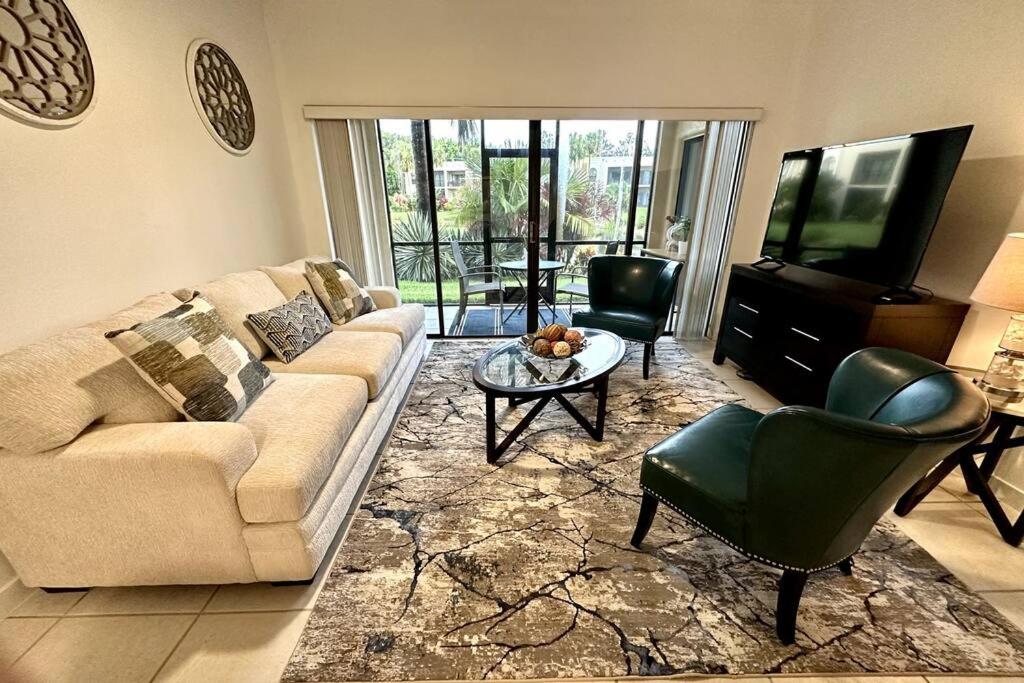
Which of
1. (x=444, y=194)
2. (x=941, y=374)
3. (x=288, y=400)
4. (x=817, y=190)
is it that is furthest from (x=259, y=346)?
(x=817, y=190)

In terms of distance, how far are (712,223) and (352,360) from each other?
3.33m

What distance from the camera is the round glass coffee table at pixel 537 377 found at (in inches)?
79.2

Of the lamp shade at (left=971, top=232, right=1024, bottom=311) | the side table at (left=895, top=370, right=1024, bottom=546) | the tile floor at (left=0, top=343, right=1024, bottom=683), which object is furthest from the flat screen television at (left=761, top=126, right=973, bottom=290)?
the tile floor at (left=0, top=343, right=1024, bottom=683)

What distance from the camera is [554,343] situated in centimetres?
232

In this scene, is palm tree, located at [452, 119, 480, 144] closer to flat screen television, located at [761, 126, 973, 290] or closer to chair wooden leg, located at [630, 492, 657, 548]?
flat screen television, located at [761, 126, 973, 290]

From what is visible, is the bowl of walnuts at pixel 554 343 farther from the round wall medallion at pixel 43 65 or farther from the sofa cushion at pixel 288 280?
the round wall medallion at pixel 43 65

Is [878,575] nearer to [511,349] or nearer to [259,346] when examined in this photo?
[511,349]

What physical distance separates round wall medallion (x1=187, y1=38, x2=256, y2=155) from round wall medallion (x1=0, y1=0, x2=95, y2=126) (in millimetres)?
678

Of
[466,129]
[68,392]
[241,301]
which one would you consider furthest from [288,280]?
[466,129]

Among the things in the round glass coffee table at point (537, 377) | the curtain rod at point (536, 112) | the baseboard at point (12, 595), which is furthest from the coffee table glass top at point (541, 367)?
the curtain rod at point (536, 112)

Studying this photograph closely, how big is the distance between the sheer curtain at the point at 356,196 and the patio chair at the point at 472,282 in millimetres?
662

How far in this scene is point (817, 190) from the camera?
2.58 meters

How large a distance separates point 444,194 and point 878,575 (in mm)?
3794

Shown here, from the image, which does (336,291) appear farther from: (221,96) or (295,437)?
(295,437)
